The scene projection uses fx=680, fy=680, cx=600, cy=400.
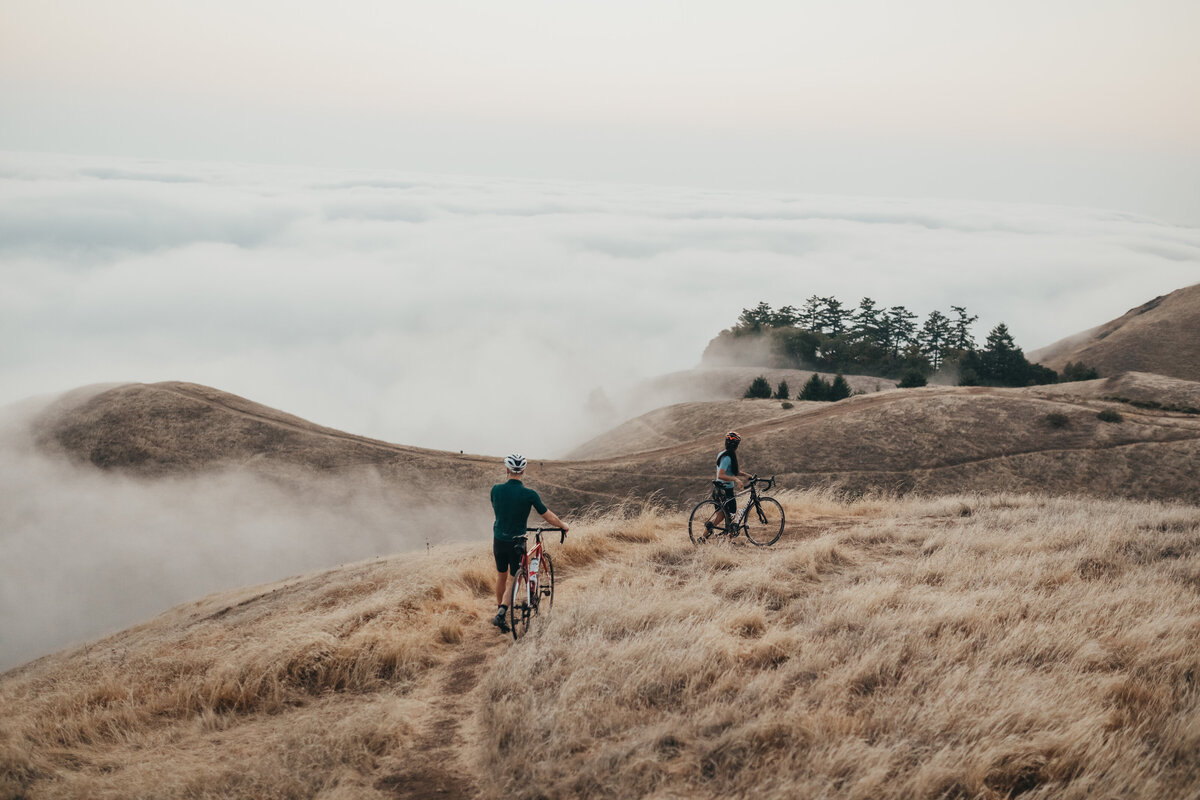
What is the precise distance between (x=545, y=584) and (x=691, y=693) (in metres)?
4.35

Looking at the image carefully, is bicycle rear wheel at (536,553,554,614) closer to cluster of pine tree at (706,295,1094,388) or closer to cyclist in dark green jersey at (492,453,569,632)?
cyclist in dark green jersey at (492,453,569,632)

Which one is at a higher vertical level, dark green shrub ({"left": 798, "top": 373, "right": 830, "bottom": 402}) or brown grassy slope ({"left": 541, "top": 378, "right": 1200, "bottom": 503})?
dark green shrub ({"left": 798, "top": 373, "right": 830, "bottom": 402})

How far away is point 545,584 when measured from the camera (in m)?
10.8

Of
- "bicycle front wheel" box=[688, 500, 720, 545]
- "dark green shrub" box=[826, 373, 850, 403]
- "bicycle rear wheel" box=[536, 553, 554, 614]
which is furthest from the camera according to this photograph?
"dark green shrub" box=[826, 373, 850, 403]

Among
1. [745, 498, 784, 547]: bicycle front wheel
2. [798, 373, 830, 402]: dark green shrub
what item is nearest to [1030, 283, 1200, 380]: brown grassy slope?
[798, 373, 830, 402]: dark green shrub

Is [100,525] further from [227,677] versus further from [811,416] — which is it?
[811,416]

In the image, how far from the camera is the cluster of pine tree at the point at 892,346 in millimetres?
80250

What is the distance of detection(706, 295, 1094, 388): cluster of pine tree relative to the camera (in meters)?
80.2

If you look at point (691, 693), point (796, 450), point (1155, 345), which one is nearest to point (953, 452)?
point (796, 450)

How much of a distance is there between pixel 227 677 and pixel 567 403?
149 meters

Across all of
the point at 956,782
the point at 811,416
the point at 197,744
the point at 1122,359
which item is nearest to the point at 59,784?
the point at 197,744

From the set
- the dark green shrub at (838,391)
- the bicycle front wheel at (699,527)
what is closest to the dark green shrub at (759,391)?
the dark green shrub at (838,391)

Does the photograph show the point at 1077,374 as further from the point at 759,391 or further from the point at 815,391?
the point at 759,391

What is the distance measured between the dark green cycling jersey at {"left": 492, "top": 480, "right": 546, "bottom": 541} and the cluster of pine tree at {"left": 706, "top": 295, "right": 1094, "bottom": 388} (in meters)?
83.2
